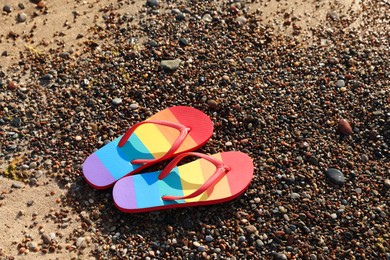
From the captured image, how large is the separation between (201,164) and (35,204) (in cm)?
109

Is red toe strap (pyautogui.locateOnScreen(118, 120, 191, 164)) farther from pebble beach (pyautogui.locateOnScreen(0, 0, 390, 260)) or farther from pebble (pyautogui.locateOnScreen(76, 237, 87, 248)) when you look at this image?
pebble (pyautogui.locateOnScreen(76, 237, 87, 248))

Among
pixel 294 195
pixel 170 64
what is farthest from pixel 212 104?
pixel 294 195

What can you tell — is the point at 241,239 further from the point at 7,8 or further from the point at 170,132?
the point at 7,8

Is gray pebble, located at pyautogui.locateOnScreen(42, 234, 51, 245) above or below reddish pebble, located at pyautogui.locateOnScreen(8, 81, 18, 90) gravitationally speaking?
below

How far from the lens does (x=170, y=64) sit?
392 cm

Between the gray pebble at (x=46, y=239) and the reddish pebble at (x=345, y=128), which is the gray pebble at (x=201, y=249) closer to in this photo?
the gray pebble at (x=46, y=239)

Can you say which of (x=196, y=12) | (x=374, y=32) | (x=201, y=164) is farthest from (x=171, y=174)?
(x=374, y=32)

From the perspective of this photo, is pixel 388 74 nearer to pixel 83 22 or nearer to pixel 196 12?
pixel 196 12

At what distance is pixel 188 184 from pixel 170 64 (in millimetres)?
1060

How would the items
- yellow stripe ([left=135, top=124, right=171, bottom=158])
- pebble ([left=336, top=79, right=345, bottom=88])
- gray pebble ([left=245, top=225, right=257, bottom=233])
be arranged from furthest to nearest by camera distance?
pebble ([left=336, top=79, right=345, bottom=88])
yellow stripe ([left=135, top=124, right=171, bottom=158])
gray pebble ([left=245, top=225, right=257, bottom=233])

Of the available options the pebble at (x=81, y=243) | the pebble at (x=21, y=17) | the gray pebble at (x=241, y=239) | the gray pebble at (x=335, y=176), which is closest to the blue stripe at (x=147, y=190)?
the pebble at (x=81, y=243)

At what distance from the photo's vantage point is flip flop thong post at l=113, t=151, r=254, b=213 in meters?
3.18

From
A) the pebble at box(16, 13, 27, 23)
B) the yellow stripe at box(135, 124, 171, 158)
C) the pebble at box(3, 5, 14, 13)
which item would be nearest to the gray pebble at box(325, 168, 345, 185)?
the yellow stripe at box(135, 124, 171, 158)

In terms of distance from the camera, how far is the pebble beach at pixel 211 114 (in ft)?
10.3
